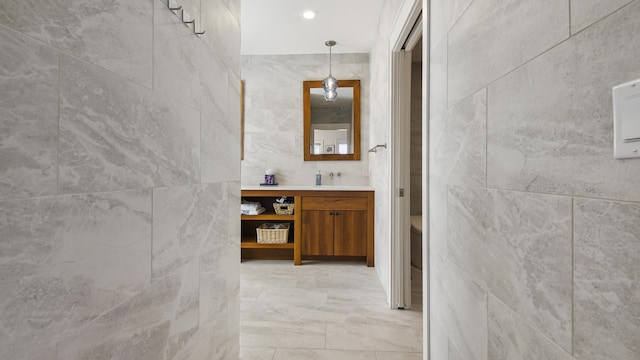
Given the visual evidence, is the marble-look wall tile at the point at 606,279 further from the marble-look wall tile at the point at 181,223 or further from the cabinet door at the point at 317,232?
the cabinet door at the point at 317,232

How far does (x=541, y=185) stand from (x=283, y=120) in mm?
3391

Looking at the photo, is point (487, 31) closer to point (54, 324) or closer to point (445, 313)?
point (445, 313)

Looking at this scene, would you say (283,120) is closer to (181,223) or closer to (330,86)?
(330,86)

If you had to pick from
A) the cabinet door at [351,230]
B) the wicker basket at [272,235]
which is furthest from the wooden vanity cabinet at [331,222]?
the wicker basket at [272,235]

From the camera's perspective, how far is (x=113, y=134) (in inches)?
26.8

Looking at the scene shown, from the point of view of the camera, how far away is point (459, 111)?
1.02m

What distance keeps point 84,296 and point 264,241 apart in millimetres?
2653

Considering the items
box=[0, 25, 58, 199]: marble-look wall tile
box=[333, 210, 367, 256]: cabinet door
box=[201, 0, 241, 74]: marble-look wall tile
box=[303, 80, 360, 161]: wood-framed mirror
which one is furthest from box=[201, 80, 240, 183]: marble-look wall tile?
box=[303, 80, 360, 161]: wood-framed mirror

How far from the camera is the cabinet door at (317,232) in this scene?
125 inches

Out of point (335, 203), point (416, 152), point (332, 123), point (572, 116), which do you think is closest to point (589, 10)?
point (572, 116)

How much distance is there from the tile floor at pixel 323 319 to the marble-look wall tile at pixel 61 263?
120 centimetres

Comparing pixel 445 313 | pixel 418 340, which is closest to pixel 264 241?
pixel 418 340

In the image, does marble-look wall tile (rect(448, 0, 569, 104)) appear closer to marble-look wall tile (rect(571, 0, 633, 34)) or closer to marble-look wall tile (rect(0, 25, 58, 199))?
marble-look wall tile (rect(571, 0, 633, 34))

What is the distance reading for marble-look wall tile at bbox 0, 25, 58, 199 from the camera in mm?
457
